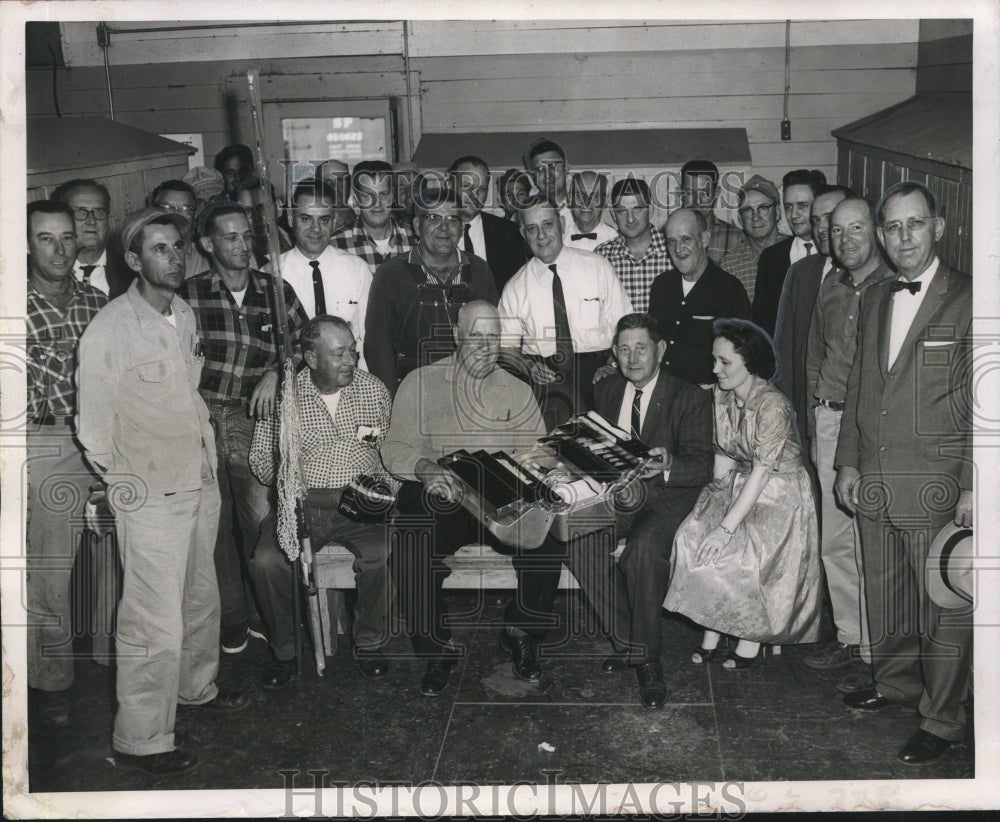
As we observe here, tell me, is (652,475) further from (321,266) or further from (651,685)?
(321,266)

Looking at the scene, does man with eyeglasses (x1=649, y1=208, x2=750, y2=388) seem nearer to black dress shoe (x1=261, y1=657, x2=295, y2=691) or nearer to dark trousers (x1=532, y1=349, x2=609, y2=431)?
dark trousers (x1=532, y1=349, x2=609, y2=431)

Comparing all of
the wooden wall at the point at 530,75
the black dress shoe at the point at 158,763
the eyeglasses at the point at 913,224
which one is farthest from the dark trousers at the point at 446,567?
the wooden wall at the point at 530,75

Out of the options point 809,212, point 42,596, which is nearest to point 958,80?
point 809,212

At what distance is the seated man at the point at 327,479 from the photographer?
3939 millimetres

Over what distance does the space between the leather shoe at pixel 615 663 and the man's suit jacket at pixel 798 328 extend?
1299 mm

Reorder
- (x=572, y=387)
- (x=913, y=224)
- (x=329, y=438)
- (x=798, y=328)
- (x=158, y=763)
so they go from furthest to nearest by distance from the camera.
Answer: (x=572, y=387)
(x=798, y=328)
(x=329, y=438)
(x=158, y=763)
(x=913, y=224)

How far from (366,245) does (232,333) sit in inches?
38.4

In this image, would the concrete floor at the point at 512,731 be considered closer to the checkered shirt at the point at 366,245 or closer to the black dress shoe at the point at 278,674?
the black dress shoe at the point at 278,674

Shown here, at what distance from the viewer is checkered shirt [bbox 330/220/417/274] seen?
4.82 m

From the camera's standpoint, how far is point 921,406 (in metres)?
3.36

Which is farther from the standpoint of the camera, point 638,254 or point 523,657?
point 638,254

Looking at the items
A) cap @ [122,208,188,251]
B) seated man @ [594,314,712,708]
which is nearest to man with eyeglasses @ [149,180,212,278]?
cap @ [122,208,188,251]

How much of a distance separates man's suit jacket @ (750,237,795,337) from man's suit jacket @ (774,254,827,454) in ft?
0.62

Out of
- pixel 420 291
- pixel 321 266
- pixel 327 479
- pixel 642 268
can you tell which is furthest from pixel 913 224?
pixel 321 266
